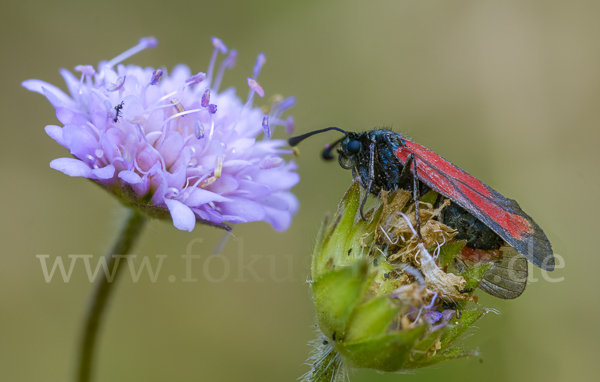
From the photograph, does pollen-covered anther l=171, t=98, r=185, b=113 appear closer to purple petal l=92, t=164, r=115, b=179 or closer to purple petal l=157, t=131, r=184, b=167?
purple petal l=157, t=131, r=184, b=167

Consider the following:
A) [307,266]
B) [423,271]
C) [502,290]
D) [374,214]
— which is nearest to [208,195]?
[307,266]

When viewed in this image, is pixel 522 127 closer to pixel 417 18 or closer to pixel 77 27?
pixel 417 18

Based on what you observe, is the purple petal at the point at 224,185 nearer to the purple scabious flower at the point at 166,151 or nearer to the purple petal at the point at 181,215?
the purple scabious flower at the point at 166,151

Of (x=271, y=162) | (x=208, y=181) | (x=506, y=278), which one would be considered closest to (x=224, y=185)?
(x=208, y=181)

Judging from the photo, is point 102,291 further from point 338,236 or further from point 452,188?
point 452,188

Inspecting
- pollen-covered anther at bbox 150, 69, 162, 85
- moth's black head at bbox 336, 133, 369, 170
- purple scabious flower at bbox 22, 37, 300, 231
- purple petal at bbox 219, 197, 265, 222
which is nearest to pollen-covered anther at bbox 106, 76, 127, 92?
purple scabious flower at bbox 22, 37, 300, 231

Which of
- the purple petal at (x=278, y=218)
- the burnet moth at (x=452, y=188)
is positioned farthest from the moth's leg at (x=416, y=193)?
the purple petal at (x=278, y=218)
